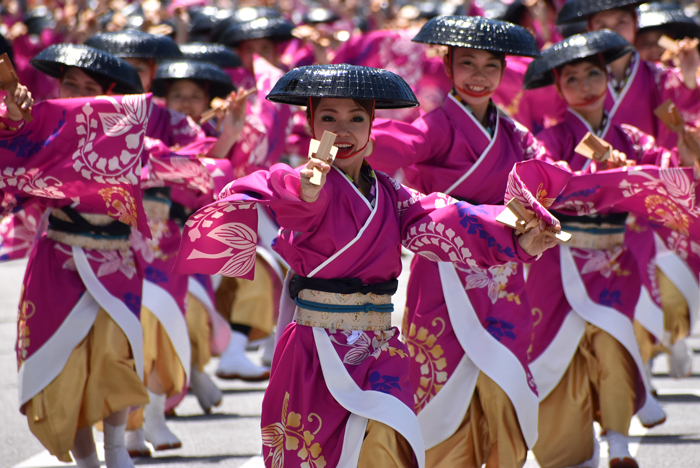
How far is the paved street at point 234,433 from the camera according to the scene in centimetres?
483

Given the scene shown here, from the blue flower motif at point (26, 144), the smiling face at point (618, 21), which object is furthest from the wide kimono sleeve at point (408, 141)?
the smiling face at point (618, 21)

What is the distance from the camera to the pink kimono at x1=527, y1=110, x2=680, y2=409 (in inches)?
181

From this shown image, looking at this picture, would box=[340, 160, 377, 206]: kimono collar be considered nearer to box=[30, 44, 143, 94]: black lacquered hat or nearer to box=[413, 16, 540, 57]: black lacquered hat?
box=[413, 16, 540, 57]: black lacquered hat

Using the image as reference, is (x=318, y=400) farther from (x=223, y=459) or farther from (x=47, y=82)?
(x=47, y=82)

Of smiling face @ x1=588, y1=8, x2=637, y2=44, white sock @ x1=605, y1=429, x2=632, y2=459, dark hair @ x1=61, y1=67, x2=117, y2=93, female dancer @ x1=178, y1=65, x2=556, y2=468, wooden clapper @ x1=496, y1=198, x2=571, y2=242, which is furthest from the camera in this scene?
smiling face @ x1=588, y1=8, x2=637, y2=44

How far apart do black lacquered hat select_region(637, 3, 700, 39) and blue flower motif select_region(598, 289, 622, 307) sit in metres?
2.37

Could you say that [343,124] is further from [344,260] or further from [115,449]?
[115,449]

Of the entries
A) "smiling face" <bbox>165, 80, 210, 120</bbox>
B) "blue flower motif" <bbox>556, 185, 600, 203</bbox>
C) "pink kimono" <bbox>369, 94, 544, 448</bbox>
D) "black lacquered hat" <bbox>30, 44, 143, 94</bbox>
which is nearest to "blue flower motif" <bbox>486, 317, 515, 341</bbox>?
"pink kimono" <bbox>369, 94, 544, 448</bbox>

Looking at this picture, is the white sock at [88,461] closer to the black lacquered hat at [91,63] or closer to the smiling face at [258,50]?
the black lacquered hat at [91,63]

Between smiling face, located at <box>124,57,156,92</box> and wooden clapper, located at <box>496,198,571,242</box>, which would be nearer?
wooden clapper, located at <box>496,198,571,242</box>

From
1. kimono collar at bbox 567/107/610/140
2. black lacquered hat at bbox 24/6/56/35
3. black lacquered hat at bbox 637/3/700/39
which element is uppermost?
kimono collar at bbox 567/107/610/140

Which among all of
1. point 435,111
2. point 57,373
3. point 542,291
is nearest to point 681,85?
point 542,291

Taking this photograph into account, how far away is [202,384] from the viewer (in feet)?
19.4

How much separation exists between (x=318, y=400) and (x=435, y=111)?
4.71 feet
